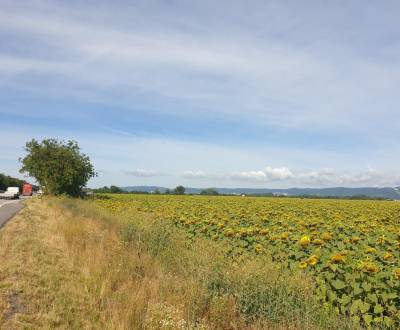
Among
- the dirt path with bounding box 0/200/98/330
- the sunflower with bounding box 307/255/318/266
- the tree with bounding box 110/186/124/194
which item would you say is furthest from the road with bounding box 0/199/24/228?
the tree with bounding box 110/186/124/194

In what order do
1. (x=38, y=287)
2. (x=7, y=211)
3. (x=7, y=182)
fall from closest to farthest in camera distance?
(x=38, y=287), (x=7, y=211), (x=7, y=182)

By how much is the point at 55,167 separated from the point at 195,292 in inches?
1602

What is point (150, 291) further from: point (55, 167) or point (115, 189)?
point (115, 189)

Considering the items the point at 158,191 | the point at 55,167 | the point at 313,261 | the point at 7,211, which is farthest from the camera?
the point at 158,191

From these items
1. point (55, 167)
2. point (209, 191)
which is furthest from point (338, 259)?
point (209, 191)

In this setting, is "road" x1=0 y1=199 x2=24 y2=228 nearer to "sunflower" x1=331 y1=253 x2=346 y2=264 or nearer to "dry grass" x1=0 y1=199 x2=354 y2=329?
"dry grass" x1=0 y1=199 x2=354 y2=329

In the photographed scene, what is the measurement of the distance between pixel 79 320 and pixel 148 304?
0.99 meters

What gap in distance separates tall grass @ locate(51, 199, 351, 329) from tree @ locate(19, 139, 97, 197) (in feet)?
117

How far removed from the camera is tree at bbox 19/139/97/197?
147 feet

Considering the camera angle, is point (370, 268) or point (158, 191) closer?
point (370, 268)

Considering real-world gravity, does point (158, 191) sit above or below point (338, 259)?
above

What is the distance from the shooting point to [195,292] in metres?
6.87

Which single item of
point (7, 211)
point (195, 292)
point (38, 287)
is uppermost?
point (7, 211)

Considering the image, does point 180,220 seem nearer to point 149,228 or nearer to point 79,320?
point 149,228
